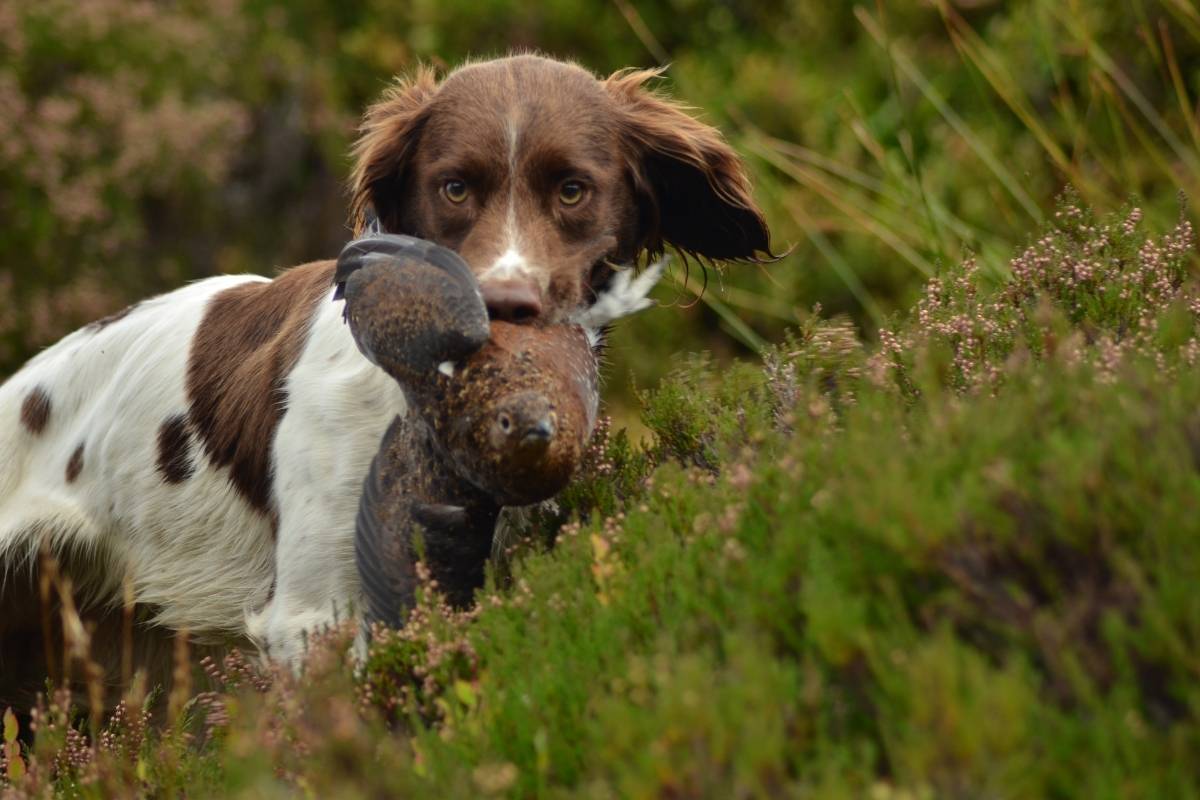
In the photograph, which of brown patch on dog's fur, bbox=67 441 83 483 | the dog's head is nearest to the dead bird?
the dog's head

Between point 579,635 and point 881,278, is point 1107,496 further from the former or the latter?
point 881,278

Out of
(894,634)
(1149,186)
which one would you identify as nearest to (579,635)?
(894,634)

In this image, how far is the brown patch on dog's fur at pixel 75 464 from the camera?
14.8 ft

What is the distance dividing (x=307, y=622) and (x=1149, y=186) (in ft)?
17.2

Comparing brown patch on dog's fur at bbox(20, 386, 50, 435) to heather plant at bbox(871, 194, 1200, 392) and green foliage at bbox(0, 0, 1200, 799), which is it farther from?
heather plant at bbox(871, 194, 1200, 392)

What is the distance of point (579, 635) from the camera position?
8.01 feet

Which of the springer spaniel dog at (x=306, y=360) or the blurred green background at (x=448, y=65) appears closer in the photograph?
the springer spaniel dog at (x=306, y=360)

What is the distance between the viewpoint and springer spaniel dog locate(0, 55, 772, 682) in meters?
3.50

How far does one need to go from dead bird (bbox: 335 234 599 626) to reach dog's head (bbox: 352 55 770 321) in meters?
0.28

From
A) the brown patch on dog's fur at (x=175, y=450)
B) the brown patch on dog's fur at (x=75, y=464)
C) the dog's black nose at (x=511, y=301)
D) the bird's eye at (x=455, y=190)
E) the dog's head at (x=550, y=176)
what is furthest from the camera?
the brown patch on dog's fur at (x=75, y=464)

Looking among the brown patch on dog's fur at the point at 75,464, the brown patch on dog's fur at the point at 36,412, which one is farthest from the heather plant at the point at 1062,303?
the brown patch on dog's fur at the point at 36,412

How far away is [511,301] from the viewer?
2.98 metres

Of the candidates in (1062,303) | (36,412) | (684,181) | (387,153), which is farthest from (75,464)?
(1062,303)

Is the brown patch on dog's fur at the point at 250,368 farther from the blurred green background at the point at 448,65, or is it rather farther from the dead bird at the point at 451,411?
the blurred green background at the point at 448,65
